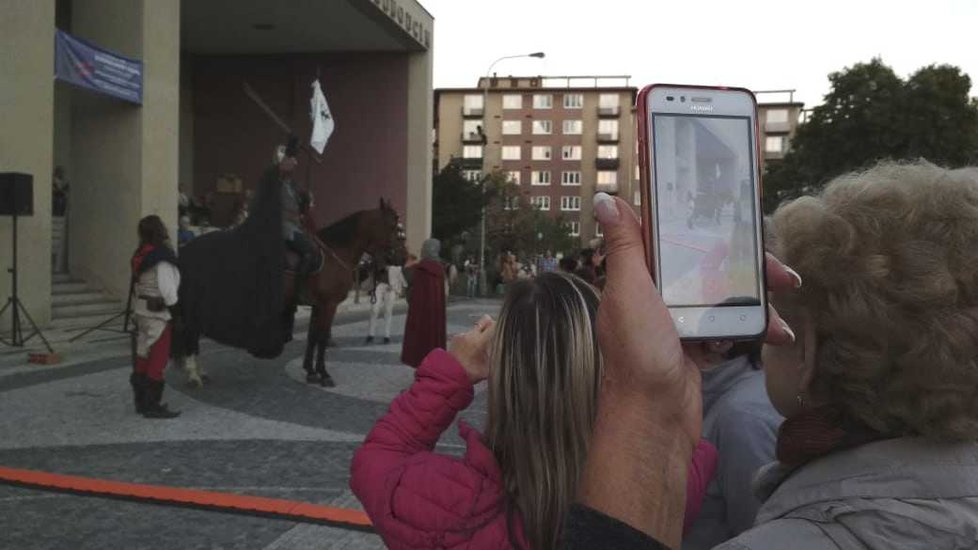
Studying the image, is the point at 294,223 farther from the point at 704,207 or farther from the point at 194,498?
the point at 704,207

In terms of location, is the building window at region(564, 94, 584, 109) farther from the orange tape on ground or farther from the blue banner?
the orange tape on ground

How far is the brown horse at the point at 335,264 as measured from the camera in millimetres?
9523

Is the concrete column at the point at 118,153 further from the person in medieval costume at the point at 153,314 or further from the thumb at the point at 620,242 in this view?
the thumb at the point at 620,242

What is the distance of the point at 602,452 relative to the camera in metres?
0.79

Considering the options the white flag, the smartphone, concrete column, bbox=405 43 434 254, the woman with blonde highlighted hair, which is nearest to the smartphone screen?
the smartphone

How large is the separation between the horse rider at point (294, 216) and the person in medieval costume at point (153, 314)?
4.79 ft

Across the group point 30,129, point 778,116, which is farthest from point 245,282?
point 778,116

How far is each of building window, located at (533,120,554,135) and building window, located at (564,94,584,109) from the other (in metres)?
2.60

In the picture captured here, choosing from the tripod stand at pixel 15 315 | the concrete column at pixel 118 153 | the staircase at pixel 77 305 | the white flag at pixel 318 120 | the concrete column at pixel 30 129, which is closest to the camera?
the tripod stand at pixel 15 315

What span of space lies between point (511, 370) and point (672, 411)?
76 cm

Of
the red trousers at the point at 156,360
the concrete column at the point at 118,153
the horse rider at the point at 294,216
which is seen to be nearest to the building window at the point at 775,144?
the concrete column at the point at 118,153

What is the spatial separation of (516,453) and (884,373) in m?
0.72

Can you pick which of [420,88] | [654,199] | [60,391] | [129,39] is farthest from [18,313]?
[420,88]

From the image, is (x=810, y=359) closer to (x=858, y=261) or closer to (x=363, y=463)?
(x=858, y=261)
